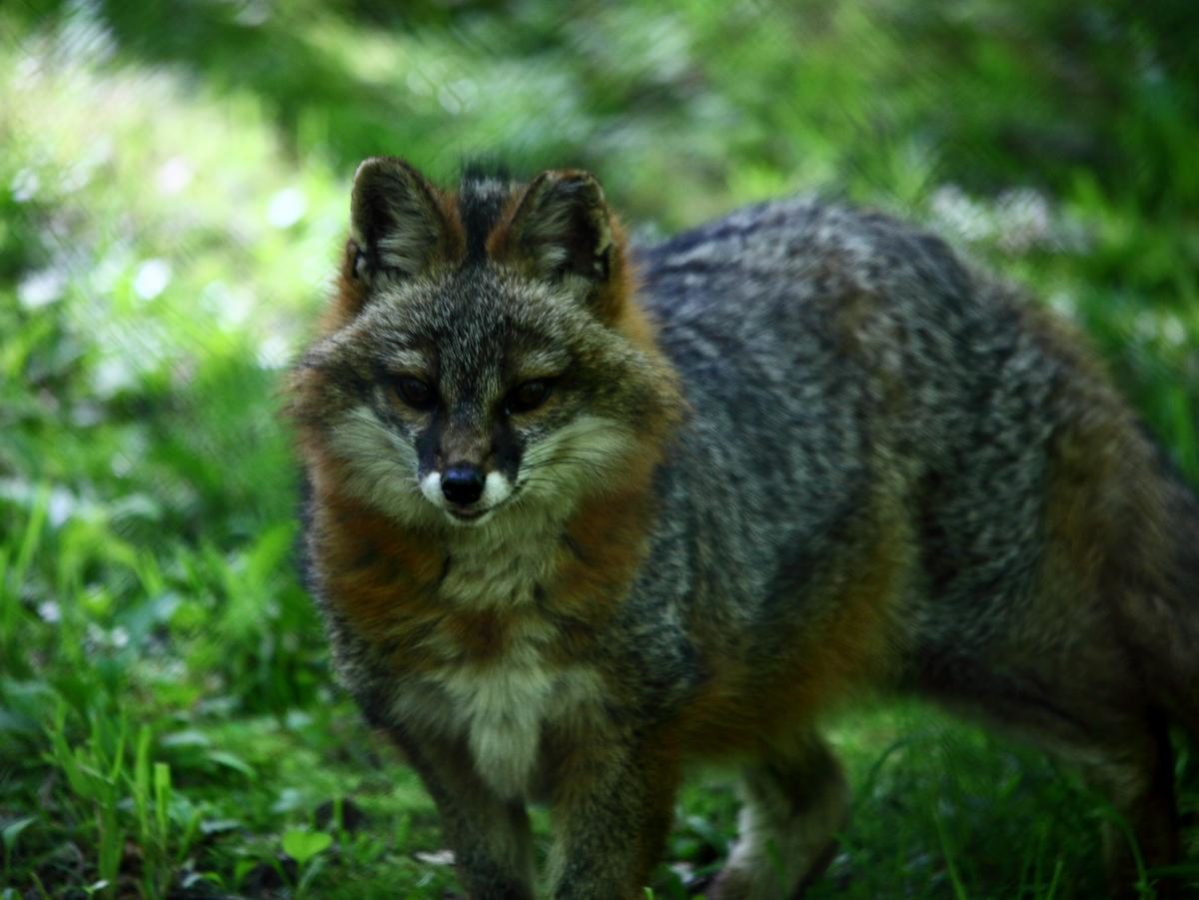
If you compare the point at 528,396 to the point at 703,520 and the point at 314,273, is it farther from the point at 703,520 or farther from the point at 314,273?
the point at 314,273

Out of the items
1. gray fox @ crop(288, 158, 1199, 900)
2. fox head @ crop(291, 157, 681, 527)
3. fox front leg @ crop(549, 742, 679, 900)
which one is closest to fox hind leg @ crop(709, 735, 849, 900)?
gray fox @ crop(288, 158, 1199, 900)

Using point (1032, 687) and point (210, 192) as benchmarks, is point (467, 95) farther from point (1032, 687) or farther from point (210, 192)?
point (1032, 687)

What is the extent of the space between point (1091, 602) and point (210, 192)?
514 cm

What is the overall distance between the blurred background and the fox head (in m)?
0.82

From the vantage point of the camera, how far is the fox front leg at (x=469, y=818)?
13.9ft

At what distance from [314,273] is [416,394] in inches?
154

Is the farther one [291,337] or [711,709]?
[291,337]

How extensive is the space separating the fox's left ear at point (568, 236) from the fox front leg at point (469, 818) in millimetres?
1318

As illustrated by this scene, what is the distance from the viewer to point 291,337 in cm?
737

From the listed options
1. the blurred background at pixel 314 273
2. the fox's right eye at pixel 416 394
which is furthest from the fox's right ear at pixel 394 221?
the blurred background at pixel 314 273

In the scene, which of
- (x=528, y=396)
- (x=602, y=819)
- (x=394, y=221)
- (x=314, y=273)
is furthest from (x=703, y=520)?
(x=314, y=273)

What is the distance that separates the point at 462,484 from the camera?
3752 mm

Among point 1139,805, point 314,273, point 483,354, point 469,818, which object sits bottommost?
point 314,273

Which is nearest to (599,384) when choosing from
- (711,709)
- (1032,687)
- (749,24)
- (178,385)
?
(711,709)
